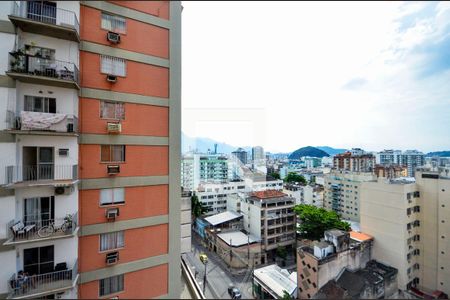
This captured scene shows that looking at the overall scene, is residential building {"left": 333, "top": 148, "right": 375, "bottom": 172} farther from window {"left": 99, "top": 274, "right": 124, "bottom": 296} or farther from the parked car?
window {"left": 99, "top": 274, "right": 124, "bottom": 296}

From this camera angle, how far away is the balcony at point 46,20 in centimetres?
217

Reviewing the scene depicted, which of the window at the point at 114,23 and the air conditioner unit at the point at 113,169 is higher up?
the window at the point at 114,23

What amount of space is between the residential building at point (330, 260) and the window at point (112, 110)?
9.67ft

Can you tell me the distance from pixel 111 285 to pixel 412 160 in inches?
180

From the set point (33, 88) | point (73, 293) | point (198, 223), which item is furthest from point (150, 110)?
point (198, 223)

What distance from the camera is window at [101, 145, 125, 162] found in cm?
247

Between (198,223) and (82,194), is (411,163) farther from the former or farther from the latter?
(198,223)

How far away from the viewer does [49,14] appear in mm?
2322

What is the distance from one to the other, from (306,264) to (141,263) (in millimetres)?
2117

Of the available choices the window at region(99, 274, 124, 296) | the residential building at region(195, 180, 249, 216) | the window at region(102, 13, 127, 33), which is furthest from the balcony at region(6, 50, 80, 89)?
the residential building at region(195, 180, 249, 216)

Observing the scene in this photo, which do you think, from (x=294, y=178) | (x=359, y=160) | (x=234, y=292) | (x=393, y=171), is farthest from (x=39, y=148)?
(x=294, y=178)

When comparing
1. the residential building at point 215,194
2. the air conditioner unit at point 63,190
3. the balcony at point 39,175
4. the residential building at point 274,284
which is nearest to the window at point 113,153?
the balcony at point 39,175

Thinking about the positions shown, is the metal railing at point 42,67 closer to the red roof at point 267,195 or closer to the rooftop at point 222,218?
the red roof at point 267,195

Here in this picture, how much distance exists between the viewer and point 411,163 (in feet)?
10.6
